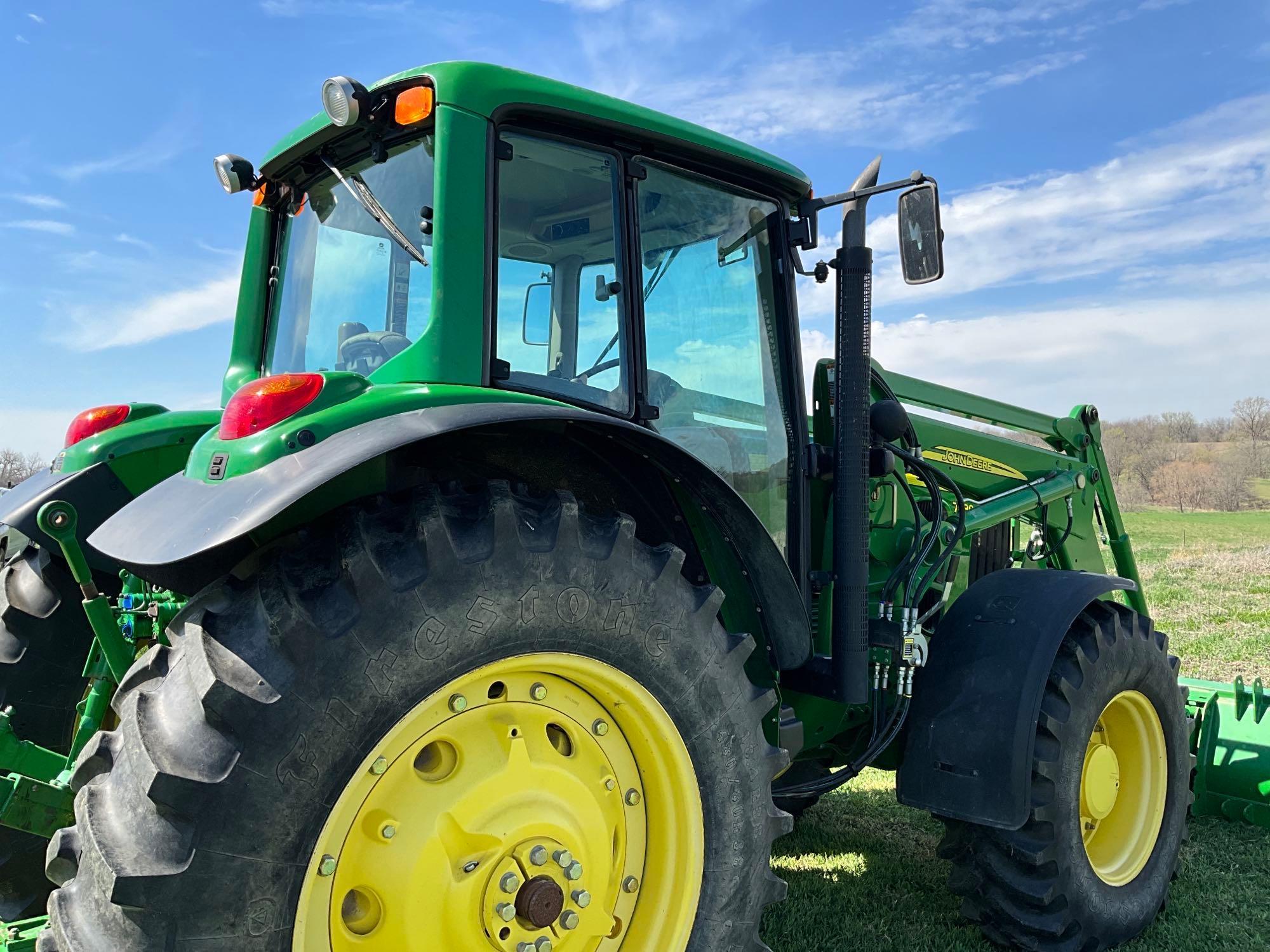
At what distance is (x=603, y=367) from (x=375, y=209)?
71cm

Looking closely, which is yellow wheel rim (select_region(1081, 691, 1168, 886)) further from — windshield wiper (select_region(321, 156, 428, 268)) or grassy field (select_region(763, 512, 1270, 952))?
windshield wiper (select_region(321, 156, 428, 268))

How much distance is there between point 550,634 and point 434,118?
124 centimetres

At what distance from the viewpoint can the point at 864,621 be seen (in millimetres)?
2977

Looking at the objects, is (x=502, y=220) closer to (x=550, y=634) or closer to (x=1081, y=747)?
(x=550, y=634)

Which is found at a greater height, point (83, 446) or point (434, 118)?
point (434, 118)

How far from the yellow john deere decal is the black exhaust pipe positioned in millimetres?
983

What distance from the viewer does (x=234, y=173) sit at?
2.97 meters

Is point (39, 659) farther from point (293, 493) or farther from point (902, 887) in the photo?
point (902, 887)

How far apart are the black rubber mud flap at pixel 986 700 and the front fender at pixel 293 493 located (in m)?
0.97

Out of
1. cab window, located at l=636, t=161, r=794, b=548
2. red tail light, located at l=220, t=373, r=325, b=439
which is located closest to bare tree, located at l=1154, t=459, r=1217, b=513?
cab window, located at l=636, t=161, r=794, b=548

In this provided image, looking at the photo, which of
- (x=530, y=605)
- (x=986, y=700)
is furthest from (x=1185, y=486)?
(x=530, y=605)

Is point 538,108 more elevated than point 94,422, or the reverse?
point 538,108

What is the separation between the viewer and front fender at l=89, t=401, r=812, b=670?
1714 mm

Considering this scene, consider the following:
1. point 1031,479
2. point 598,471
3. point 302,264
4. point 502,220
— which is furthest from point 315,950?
point 1031,479
